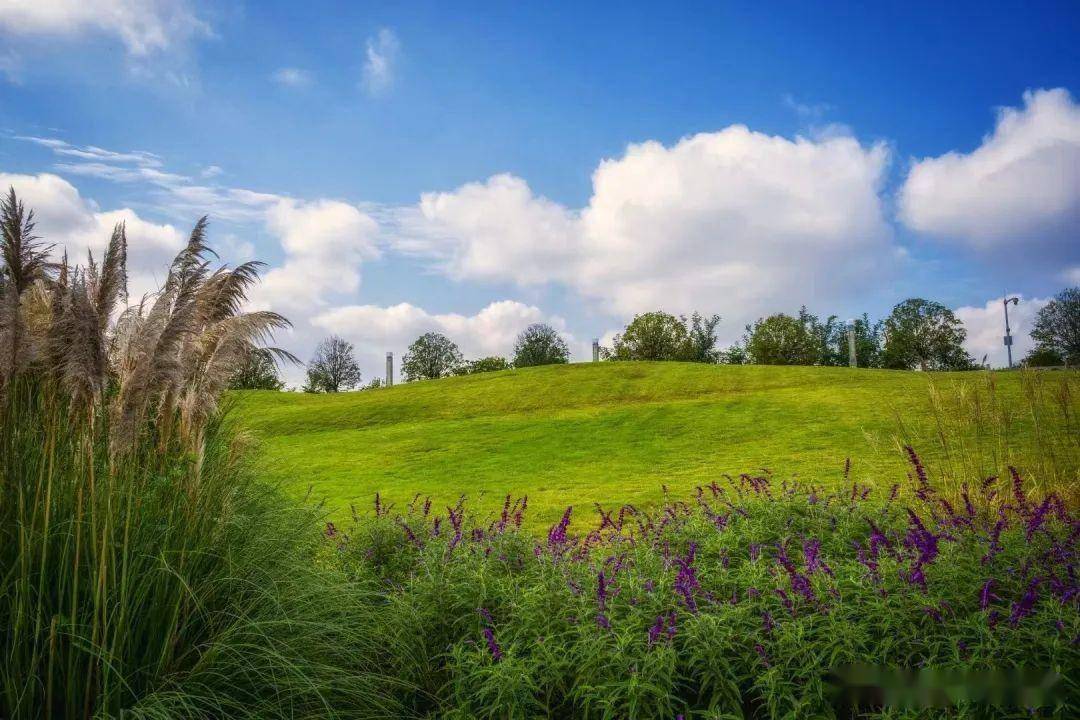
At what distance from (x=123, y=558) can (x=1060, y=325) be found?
81759 mm

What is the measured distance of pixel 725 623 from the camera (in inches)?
167

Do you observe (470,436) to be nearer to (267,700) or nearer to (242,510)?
(242,510)

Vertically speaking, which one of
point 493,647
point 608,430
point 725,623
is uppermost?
point 608,430

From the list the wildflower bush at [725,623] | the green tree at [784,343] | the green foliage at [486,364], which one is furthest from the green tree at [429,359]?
the wildflower bush at [725,623]

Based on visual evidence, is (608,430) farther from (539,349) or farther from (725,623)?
(539,349)

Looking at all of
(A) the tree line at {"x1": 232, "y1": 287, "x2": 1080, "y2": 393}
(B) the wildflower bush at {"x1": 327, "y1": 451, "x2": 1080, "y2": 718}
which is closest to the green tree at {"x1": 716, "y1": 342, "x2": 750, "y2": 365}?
(A) the tree line at {"x1": 232, "y1": 287, "x2": 1080, "y2": 393}

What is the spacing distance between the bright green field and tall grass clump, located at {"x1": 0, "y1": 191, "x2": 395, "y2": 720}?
3.89 meters

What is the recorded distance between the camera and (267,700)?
3736 millimetres

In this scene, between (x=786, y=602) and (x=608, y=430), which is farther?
(x=608, y=430)

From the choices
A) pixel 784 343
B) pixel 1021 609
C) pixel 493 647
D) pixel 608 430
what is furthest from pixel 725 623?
pixel 784 343

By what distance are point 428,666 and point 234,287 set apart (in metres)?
3.38

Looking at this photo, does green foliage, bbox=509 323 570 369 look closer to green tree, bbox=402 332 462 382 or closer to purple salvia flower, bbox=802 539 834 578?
green tree, bbox=402 332 462 382

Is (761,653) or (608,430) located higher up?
(608,430)

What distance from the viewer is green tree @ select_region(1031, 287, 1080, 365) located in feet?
213
